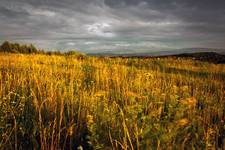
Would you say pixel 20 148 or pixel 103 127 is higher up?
pixel 103 127

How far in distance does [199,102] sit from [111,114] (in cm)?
247

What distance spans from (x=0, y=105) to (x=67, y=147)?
1003 millimetres

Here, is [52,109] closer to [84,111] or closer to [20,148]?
[84,111]

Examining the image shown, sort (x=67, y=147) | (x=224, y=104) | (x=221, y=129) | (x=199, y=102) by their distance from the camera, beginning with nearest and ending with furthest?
(x=67, y=147), (x=221, y=129), (x=224, y=104), (x=199, y=102)

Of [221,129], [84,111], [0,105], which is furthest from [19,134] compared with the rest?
[221,129]

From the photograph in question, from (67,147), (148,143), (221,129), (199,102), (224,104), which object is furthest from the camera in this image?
(199,102)

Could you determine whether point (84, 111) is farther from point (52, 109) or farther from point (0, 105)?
point (0, 105)

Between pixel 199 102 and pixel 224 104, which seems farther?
pixel 199 102

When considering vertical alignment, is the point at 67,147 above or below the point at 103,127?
below

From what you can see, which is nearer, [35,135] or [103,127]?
[103,127]

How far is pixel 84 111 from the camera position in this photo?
3.47 meters

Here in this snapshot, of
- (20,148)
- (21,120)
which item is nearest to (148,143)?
(20,148)

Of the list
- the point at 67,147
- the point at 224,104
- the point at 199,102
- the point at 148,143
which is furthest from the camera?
the point at 199,102

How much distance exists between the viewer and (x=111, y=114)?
2881 millimetres
